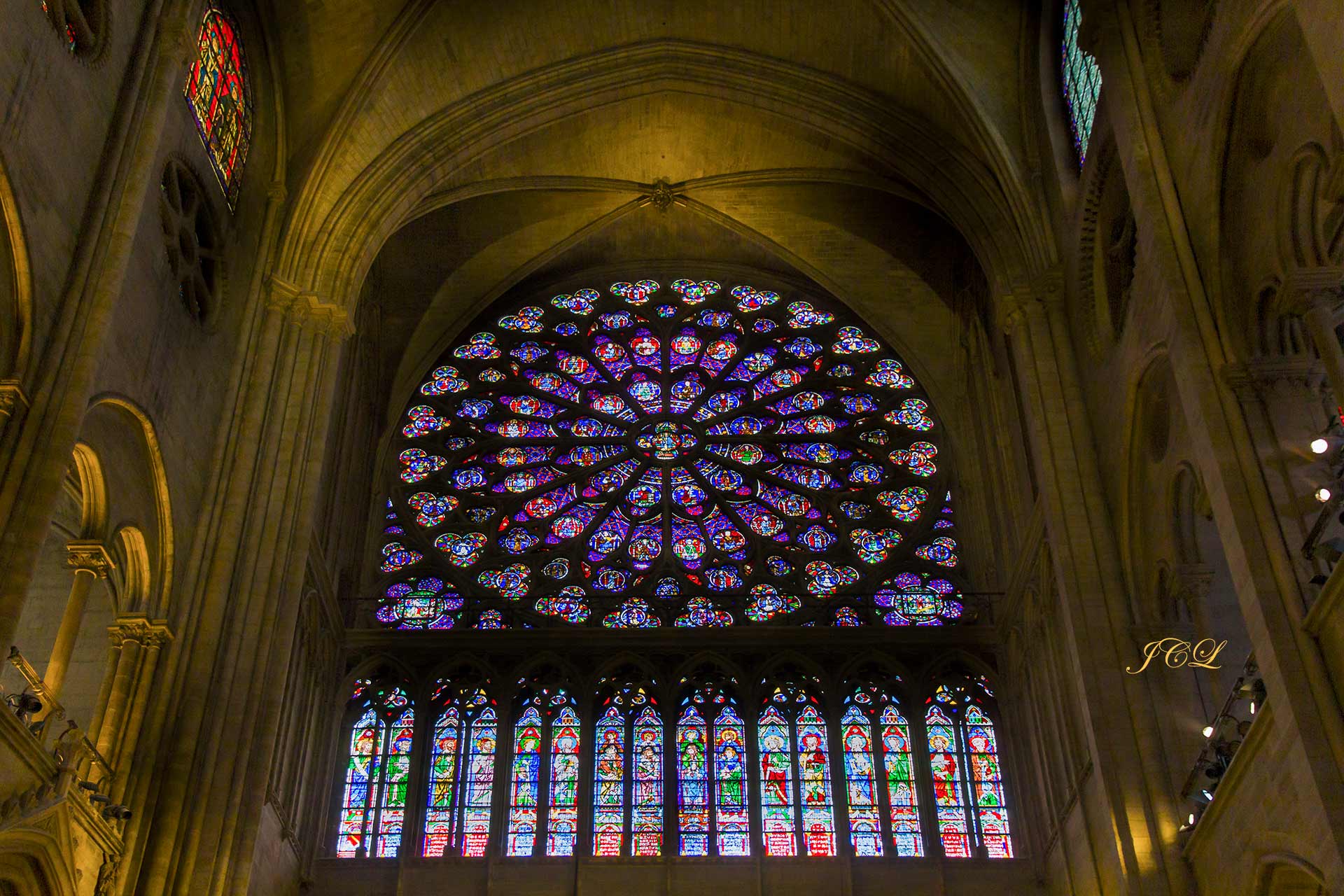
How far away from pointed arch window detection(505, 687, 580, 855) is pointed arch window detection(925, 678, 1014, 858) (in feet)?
12.3

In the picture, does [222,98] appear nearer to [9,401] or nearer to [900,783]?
[9,401]

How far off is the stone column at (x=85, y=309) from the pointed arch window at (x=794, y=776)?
27.0ft

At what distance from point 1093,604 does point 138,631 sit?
25.5 ft

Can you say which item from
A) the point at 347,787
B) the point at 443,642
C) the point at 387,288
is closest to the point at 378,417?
the point at 387,288

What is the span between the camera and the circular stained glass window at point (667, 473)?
16906 mm

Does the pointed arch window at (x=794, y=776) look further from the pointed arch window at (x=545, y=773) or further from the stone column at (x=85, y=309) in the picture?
the stone column at (x=85, y=309)

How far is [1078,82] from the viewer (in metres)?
14.2

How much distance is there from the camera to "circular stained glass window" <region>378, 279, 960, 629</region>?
16906mm

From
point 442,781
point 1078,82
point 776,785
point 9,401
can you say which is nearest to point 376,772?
point 442,781

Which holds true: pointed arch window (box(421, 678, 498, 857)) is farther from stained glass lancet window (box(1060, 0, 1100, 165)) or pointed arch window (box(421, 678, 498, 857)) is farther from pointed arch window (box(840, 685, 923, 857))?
stained glass lancet window (box(1060, 0, 1100, 165))

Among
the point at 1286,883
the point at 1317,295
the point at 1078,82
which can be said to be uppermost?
the point at 1078,82

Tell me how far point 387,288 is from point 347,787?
6.99 meters

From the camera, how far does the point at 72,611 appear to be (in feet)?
34.8

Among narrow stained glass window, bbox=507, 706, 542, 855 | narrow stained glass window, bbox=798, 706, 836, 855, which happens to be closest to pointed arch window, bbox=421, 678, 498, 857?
narrow stained glass window, bbox=507, 706, 542, 855
